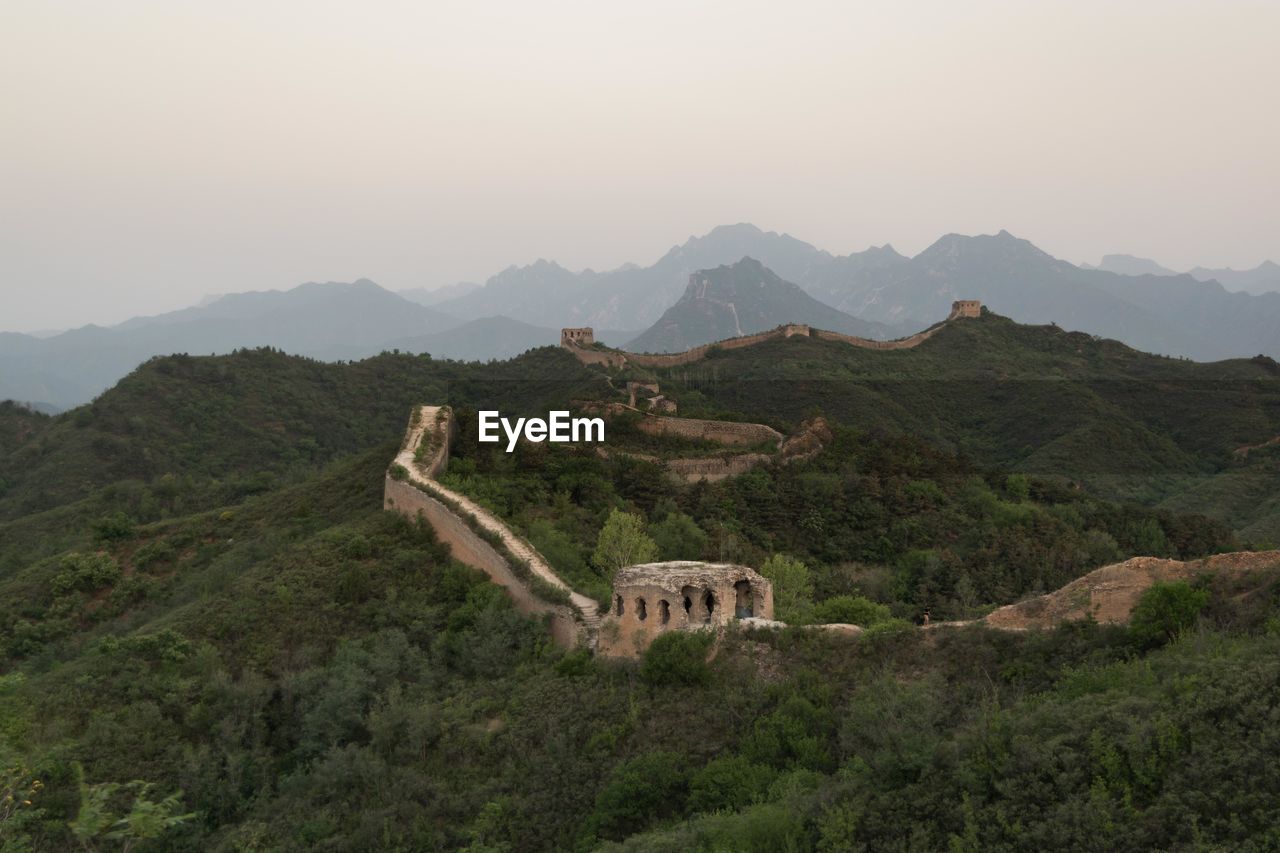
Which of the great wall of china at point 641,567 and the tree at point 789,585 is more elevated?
the great wall of china at point 641,567

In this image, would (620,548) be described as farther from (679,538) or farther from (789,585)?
(679,538)

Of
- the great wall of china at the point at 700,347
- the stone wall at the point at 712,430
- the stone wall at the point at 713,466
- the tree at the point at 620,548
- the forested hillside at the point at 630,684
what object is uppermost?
the great wall of china at the point at 700,347

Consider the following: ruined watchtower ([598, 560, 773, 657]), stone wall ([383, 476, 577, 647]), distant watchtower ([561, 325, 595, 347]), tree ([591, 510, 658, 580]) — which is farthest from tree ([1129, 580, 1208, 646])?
distant watchtower ([561, 325, 595, 347])

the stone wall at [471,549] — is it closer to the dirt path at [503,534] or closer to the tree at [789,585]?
the dirt path at [503,534]

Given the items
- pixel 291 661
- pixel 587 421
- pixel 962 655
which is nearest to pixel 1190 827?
pixel 962 655

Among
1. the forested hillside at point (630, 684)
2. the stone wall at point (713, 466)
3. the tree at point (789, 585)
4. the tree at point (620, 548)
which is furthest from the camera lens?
the stone wall at point (713, 466)

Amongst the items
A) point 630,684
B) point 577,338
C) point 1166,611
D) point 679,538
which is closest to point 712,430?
point 679,538

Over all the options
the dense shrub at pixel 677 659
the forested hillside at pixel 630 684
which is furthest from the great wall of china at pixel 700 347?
the dense shrub at pixel 677 659
